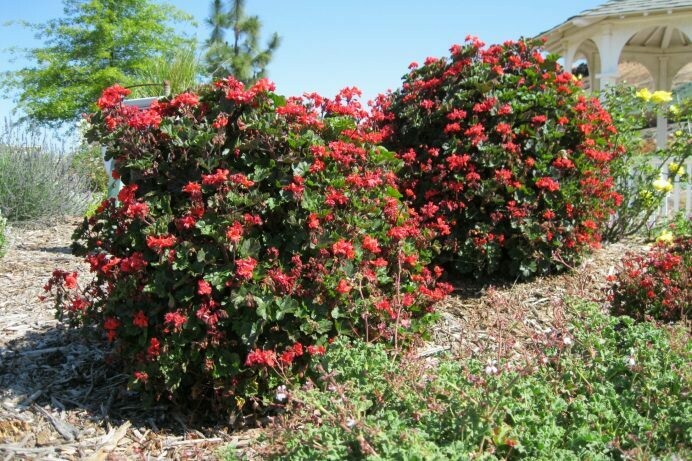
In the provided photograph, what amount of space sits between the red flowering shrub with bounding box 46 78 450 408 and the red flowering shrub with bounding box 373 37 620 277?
4.54 feet

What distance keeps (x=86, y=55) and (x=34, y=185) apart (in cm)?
2133

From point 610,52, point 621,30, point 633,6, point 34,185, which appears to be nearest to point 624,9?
point 633,6

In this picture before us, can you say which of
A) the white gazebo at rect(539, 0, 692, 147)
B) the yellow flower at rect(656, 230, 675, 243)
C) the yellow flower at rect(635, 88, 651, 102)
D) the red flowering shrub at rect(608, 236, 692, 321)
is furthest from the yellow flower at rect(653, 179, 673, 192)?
the white gazebo at rect(539, 0, 692, 147)

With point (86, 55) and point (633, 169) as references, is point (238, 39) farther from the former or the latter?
point (633, 169)

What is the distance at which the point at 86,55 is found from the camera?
27828 mm

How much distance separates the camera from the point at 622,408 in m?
2.33

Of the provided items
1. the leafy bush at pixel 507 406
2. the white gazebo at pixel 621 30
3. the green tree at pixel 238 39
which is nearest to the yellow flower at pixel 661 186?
the white gazebo at pixel 621 30

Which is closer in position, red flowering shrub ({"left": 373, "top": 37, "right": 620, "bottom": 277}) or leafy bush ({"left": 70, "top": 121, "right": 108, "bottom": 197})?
red flowering shrub ({"left": 373, "top": 37, "right": 620, "bottom": 277})

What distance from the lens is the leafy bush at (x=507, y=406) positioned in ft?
6.66

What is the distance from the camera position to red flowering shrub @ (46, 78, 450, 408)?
2.83 metres

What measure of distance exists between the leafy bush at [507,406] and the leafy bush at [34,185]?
7316mm

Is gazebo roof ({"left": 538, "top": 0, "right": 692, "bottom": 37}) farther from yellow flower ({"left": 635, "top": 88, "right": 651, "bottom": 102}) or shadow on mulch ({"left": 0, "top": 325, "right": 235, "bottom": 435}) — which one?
shadow on mulch ({"left": 0, "top": 325, "right": 235, "bottom": 435})

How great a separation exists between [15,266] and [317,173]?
387 centimetres

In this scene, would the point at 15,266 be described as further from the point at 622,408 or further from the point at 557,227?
the point at 622,408
